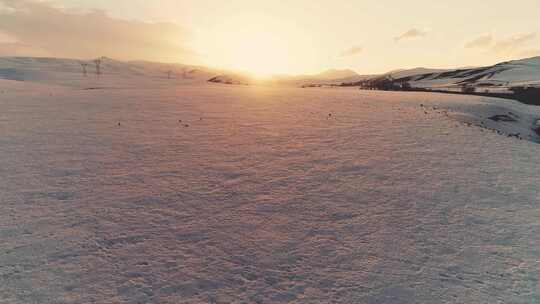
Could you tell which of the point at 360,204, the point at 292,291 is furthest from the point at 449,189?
the point at 292,291

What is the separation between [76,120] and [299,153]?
13091mm

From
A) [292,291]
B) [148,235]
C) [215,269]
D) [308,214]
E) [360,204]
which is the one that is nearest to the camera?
[292,291]

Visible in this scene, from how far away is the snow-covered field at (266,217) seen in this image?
17.9 ft

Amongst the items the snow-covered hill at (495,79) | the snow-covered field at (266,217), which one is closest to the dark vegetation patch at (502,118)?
the snow-covered field at (266,217)

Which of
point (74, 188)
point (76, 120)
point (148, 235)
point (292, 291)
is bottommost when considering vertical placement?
point (292, 291)

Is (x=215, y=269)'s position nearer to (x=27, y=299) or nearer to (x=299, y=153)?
Result: (x=27, y=299)

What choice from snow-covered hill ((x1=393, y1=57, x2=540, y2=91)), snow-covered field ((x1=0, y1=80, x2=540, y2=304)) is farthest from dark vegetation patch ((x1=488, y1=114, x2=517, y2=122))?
snow-covered hill ((x1=393, y1=57, x2=540, y2=91))

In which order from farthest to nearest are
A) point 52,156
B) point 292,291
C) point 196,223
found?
point 52,156
point 196,223
point 292,291

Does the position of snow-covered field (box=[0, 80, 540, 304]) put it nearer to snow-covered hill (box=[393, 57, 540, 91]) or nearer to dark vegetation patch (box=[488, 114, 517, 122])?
dark vegetation patch (box=[488, 114, 517, 122])

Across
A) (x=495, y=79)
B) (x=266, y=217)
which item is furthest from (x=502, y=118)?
(x=495, y=79)

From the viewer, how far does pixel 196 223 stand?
7.28m

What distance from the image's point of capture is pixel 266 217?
25.2ft

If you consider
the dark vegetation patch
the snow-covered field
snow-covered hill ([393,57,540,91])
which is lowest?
the snow-covered field

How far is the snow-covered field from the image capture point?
545cm
